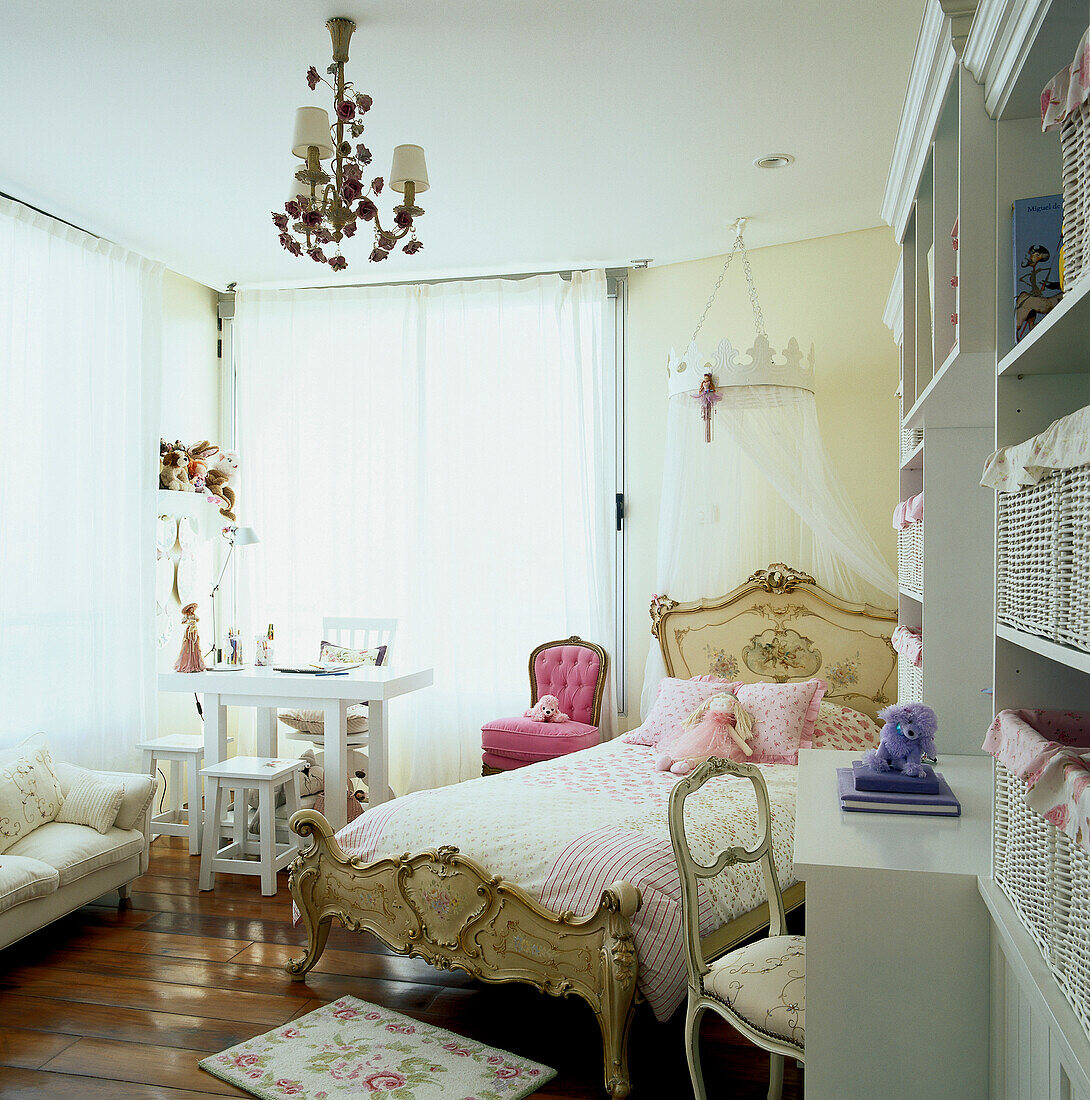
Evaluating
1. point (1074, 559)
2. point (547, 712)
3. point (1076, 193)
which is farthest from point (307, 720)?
point (1076, 193)

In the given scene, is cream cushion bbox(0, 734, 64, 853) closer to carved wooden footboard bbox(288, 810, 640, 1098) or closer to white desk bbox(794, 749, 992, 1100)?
carved wooden footboard bbox(288, 810, 640, 1098)

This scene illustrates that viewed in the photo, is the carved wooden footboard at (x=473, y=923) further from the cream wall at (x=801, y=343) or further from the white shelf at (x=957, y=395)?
the cream wall at (x=801, y=343)

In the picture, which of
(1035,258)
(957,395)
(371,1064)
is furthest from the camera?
(371,1064)

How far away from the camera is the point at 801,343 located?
204 inches

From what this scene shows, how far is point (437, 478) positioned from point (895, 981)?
14.7 feet

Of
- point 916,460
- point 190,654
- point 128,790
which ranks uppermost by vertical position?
point 916,460

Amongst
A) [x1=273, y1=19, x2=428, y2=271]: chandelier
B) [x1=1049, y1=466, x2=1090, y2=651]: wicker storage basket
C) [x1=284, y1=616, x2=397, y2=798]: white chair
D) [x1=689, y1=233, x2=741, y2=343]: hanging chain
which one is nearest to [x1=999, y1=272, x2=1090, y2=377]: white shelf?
[x1=1049, y1=466, x2=1090, y2=651]: wicker storage basket

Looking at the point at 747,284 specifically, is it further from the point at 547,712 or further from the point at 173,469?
the point at 173,469

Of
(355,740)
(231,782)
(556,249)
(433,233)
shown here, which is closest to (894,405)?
(556,249)

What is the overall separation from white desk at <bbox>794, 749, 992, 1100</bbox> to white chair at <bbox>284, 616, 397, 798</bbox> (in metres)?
3.62

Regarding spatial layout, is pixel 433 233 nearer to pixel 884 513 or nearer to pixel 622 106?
pixel 622 106

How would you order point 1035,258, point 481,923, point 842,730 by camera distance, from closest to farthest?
point 1035,258 < point 481,923 < point 842,730

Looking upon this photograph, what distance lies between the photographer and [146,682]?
5090mm

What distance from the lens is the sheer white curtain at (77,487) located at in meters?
4.37
